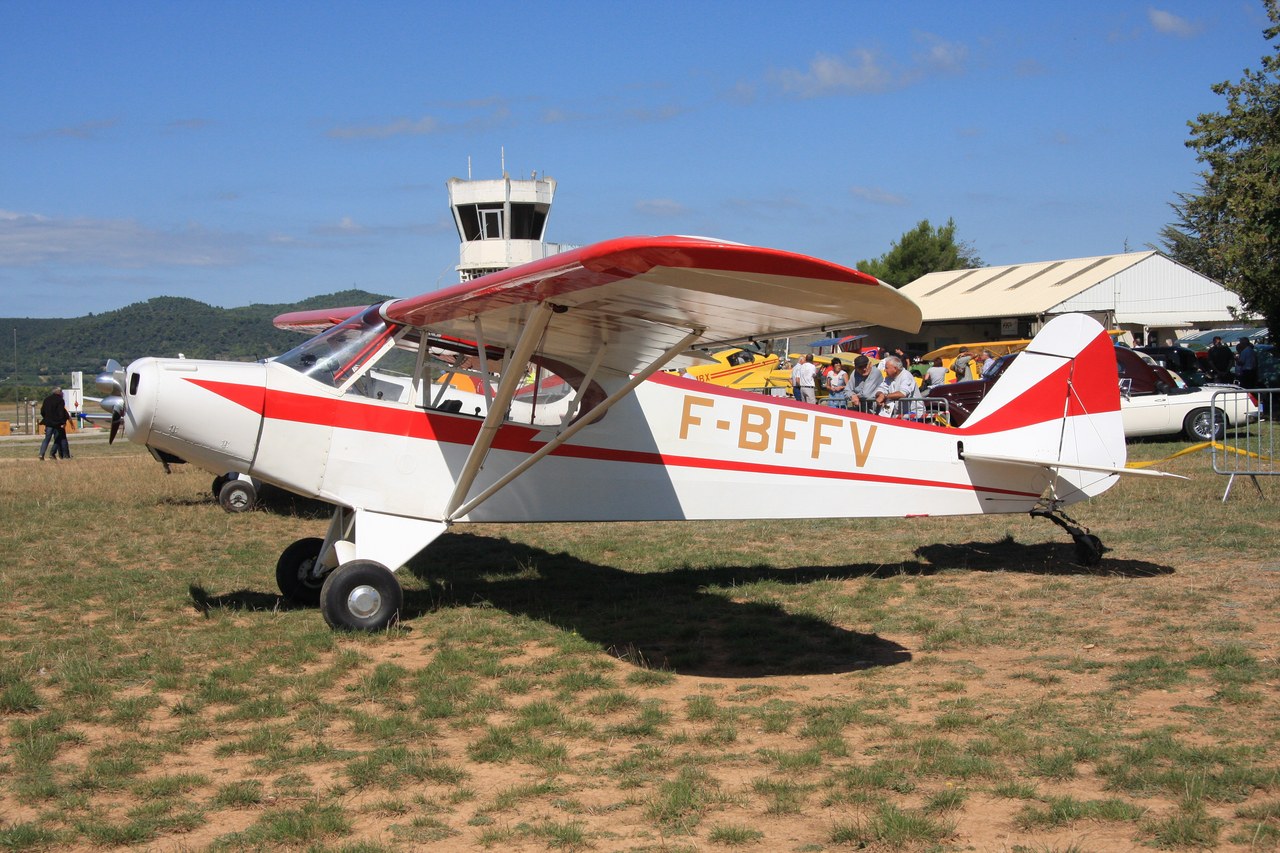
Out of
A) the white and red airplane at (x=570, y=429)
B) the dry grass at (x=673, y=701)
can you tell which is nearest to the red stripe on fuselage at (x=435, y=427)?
the white and red airplane at (x=570, y=429)

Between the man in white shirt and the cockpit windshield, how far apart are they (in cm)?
1293

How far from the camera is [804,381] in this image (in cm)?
2077

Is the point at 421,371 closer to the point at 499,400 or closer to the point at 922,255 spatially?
the point at 499,400

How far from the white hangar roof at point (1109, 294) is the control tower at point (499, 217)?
705 inches

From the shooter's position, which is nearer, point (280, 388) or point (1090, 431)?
point (280, 388)

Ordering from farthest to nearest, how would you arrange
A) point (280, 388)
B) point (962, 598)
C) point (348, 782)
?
point (962, 598) → point (280, 388) → point (348, 782)

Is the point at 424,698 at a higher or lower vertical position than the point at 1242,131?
lower

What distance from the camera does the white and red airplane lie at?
23.2ft

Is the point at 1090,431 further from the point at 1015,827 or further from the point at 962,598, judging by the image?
the point at 1015,827

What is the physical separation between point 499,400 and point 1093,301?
36900mm

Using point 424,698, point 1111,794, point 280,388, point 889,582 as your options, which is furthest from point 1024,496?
point 280,388

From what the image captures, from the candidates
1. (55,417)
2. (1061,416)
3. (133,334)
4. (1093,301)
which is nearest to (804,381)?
(1061,416)

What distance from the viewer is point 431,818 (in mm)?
4297

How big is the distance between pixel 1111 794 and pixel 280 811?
136 inches
